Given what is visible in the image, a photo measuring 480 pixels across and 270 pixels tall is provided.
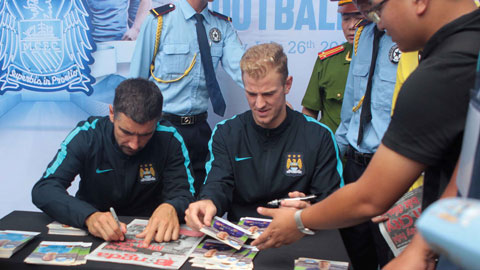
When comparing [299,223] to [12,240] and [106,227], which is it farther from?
[12,240]

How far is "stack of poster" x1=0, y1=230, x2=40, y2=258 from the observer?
157 centimetres

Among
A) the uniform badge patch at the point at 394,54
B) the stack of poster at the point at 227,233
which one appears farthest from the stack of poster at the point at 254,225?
the uniform badge patch at the point at 394,54

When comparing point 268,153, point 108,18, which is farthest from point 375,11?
point 108,18

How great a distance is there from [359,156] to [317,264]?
44.0 inches

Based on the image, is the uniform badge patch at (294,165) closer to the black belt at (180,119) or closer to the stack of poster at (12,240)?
the black belt at (180,119)

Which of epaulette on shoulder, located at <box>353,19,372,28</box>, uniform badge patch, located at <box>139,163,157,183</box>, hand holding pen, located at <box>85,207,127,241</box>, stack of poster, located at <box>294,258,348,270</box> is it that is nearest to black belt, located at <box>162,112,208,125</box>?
uniform badge patch, located at <box>139,163,157,183</box>

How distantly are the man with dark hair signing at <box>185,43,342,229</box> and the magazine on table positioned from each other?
650mm

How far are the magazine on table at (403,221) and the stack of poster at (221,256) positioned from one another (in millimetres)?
464

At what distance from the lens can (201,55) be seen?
3053 mm

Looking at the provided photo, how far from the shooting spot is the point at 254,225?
1.81 meters

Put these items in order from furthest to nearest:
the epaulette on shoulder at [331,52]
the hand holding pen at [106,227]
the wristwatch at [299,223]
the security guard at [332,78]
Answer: the epaulette on shoulder at [331,52]
the security guard at [332,78]
the hand holding pen at [106,227]
the wristwatch at [299,223]

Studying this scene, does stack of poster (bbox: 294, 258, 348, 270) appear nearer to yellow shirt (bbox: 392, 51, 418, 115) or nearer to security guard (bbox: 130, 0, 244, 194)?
yellow shirt (bbox: 392, 51, 418, 115)

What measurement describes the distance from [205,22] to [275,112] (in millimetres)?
1189

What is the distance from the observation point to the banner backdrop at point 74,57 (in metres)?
3.24
